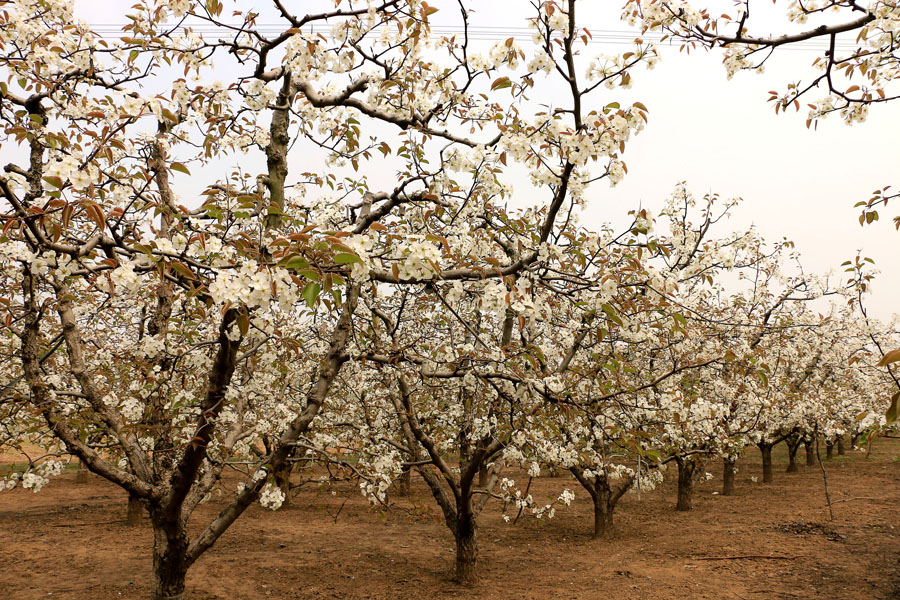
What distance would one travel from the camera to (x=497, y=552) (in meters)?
8.59

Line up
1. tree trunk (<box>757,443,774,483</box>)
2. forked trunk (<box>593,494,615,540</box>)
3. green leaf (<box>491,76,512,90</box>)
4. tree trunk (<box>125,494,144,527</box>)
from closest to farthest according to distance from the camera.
Answer: green leaf (<box>491,76,512,90</box>) → forked trunk (<box>593,494,615,540</box>) → tree trunk (<box>125,494,144,527</box>) → tree trunk (<box>757,443,774,483</box>)

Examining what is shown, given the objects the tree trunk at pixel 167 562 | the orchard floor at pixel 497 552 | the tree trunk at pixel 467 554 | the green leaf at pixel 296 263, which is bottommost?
the orchard floor at pixel 497 552

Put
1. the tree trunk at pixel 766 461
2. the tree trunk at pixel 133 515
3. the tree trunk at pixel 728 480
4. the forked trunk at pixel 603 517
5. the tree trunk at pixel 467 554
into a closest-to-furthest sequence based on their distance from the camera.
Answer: the tree trunk at pixel 467 554
the forked trunk at pixel 603 517
the tree trunk at pixel 133 515
the tree trunk at pixel 728 480
the tree trunk at pixel 766 461

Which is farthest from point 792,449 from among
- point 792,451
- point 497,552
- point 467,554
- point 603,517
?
point 467,554

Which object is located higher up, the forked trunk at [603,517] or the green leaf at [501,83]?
the green leaf at [501,83]

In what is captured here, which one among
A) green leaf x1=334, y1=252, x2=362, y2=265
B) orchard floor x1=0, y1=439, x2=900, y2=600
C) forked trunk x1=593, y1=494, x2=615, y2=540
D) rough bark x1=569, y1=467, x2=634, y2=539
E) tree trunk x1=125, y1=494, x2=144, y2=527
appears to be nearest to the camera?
green leaf x1=334, y1=252, x2=362, y2=265

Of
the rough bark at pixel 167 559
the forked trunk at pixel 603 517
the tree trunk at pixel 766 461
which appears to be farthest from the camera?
the tree trunk at pixel 766 461

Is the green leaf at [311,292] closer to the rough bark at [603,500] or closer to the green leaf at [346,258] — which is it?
the green leaf at [346,258]

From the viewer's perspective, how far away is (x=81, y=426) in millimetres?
5035

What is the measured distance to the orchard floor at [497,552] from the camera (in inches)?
260

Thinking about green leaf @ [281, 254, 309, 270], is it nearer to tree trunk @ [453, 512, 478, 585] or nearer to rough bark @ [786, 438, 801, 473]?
tree trunk @ [453, 512, 478, 585]

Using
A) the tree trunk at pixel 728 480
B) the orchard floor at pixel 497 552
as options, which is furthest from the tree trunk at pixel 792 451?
the tree trunk at pixel 728 480

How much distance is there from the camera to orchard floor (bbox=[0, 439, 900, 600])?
661 cm

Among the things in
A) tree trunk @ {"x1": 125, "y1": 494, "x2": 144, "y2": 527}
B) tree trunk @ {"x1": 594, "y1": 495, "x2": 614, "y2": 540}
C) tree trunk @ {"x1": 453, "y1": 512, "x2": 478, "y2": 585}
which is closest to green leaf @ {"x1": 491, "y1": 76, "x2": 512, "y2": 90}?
tree trunk @ {"x1": 453, "y1": 512, "x2": 478, "y2": 585}
